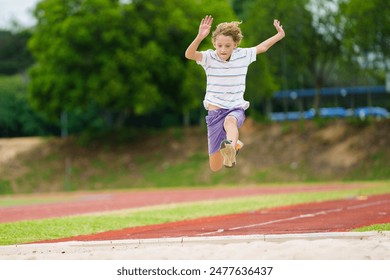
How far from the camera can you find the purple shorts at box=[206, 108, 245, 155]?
12188 mm

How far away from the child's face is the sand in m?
2.57

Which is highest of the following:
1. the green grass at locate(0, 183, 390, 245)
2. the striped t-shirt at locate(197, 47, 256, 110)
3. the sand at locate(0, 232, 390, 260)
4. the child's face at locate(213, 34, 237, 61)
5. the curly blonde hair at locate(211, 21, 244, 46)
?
the curly blonde hair at locate(211, 21, 244, 46)

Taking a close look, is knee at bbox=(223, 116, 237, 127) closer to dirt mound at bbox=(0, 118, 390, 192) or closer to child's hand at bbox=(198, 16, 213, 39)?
child's hand at bbox=(198, 16, 213, 39)

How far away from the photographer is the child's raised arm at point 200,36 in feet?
37.4

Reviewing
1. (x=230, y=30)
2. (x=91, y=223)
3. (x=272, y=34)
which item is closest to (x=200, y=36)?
(x=230, y=30)

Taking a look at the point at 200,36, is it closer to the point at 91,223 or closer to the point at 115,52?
the point at 91,223

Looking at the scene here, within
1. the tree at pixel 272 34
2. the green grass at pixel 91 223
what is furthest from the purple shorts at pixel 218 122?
the tree at pixel 272 34

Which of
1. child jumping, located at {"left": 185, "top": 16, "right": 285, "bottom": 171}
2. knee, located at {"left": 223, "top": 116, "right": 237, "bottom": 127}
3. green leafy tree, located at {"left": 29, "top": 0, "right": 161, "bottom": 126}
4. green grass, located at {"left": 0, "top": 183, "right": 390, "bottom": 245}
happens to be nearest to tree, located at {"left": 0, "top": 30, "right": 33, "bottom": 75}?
green leafy tree, located at {"left": 29, "top": 0, "right": 161, "bottom": 126}

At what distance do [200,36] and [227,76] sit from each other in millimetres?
880

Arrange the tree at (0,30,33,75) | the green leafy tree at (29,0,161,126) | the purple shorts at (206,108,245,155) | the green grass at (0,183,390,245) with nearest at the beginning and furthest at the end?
the purple shorts at (206,108,245,155)
the green grass at (0,183,390,245)
the green leafy tree at (29,0,161,126)
the tree at (0,30,33,75)

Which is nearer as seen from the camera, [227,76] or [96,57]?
[227,76]

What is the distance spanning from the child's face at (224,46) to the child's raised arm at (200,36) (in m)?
0.28

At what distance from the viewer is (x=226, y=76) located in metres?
12.0

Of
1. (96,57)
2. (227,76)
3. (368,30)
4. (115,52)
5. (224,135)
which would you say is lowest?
(224,135)
